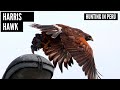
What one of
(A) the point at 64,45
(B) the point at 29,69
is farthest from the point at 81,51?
(B) the point at 29,69

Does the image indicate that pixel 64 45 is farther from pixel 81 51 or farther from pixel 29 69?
pixel 29 69

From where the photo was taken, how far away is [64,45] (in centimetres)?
680

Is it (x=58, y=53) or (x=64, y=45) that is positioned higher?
(x=64, y=45)

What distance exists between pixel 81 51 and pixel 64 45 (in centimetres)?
28

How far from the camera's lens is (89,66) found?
6.44 metres

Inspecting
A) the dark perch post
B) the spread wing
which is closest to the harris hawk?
the spread wing

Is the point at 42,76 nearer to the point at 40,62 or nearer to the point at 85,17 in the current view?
the point at 40,62

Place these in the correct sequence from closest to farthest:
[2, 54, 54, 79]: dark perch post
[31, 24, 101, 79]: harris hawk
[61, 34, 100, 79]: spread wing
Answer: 1. [2, 54, 54, 79]: dark perch post
2. [61, 34, 100, 79]: spread wing
3. [31, 24, 101, 79]: harris hawk

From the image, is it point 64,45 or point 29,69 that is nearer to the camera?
point 29,69

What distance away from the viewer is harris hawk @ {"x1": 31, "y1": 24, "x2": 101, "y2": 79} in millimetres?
6552

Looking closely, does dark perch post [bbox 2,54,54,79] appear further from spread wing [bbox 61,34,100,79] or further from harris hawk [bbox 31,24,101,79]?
harris hawk [bbox 31,24,101,79]

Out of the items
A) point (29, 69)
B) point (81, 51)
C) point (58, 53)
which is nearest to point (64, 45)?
point (58, 53)

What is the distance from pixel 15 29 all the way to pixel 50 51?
795 mm
